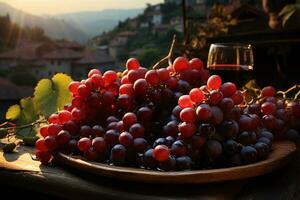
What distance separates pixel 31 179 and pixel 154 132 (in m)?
0.25

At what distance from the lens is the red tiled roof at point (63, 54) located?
11569 mm

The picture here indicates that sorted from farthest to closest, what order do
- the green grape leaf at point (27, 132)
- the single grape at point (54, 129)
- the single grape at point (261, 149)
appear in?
1. the green grape leaf at point (27, 132)
2. the single grape at point (54, 129)
3. the single grape at point (261, 149)

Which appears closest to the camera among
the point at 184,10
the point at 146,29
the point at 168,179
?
the point at 168,179

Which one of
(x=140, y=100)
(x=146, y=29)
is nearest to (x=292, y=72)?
(x=140, y=100)

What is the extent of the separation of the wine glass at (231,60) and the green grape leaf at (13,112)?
0.58m

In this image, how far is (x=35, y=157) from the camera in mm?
916

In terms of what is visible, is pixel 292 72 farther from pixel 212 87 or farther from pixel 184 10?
pixel 212 87

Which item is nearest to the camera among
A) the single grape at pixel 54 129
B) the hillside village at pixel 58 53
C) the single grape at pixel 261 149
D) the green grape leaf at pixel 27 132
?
the single grape at pixel 261 149

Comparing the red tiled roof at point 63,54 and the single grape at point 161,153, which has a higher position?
the single grape at point 161,153

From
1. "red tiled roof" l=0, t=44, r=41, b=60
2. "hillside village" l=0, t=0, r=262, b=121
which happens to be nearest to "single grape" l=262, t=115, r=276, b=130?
"hillside village" l=0, t=0, r=262, b=121

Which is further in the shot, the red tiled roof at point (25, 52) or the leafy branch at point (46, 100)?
the red tiled roof at point (25, 52)

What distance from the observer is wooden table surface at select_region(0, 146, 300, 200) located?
2.10 ft

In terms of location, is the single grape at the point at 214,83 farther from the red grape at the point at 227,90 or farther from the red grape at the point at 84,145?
the red grape at the point at 84,145

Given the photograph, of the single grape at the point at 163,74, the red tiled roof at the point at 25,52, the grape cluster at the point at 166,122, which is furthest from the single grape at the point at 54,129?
the red tiled roof at the point at 25,52
